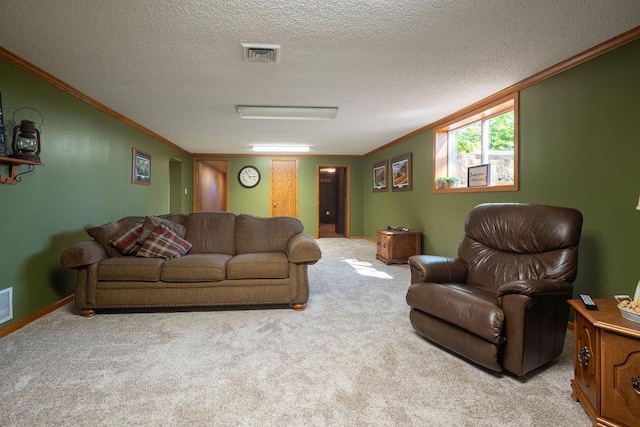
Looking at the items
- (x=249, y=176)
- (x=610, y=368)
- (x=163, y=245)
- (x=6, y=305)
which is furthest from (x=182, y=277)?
(x=249, y=176)

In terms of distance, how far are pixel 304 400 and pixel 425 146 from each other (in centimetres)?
439

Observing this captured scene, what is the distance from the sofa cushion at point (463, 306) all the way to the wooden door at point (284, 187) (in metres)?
6.03

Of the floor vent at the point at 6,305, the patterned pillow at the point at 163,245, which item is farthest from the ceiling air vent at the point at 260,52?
the floor vent at the point at 6,305

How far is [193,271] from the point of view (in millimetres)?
2865

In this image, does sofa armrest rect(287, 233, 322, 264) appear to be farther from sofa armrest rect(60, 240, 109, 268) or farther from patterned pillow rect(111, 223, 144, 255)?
sofa armrest rect(60, 240, 109, 268)

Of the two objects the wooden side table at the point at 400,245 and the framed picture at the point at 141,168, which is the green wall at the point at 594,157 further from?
the framed picture at the point at 141,168

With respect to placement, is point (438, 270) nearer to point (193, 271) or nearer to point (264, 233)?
point (264, 233)

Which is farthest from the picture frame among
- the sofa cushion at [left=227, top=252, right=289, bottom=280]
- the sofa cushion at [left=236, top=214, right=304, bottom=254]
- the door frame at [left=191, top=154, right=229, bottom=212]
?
the sofa cushion at [left=227, top=252, right=289, bottom=280]

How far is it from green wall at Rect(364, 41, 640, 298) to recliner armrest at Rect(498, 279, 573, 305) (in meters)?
0.85

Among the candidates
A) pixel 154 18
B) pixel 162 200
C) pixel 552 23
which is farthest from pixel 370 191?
pixel 154 18

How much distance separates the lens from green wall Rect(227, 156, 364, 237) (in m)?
7.99

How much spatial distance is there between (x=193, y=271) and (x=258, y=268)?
0.60 meters

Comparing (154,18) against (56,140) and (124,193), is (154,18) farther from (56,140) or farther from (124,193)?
(124,193)

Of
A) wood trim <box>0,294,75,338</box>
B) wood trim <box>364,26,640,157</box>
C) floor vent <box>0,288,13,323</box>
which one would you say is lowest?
wood trim <box>0,294,75,338</box>
